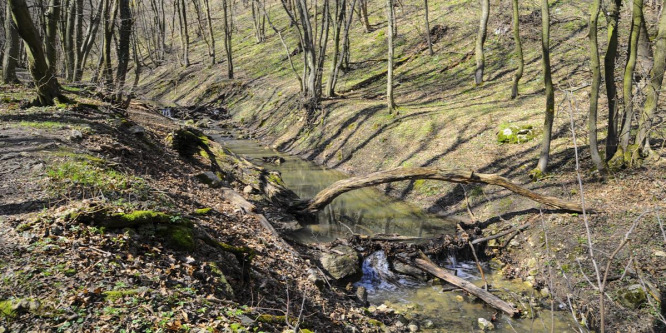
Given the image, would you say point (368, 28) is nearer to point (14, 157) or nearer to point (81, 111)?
point (81, 111)

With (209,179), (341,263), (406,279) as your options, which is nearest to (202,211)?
(209,179)

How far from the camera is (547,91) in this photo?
1205 cm

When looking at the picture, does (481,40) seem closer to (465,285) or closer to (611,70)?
(611,70)

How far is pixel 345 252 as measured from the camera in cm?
991

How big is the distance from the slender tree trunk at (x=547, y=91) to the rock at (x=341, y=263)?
6984 mm

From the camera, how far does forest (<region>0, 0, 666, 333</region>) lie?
5012mm

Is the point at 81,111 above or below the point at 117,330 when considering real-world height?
above

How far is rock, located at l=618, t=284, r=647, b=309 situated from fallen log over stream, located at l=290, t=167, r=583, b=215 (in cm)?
331

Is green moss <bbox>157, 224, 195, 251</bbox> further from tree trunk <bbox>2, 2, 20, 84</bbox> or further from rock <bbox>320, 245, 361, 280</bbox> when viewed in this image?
tree trunk <bbox>2, 2, 20, 84</bbox>

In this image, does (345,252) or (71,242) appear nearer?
(71,242)

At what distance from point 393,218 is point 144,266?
9159 mm

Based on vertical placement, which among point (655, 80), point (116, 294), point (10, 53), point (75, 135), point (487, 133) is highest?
point (10, 53)

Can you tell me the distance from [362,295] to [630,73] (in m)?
9.08

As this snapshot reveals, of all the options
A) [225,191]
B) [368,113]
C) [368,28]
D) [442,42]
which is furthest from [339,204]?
[368,28]
